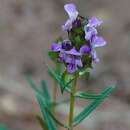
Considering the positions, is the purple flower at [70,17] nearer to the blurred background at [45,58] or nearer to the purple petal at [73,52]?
the purple petal at [73,52]

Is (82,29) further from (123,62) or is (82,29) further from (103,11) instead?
(103,11)

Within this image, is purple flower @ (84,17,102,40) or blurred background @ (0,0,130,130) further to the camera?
blurred background @ (0,0,130,130)

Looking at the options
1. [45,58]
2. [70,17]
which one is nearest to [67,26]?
[70,17]

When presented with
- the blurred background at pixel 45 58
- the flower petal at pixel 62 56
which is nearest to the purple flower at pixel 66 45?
the flower petal at pixel 62 56

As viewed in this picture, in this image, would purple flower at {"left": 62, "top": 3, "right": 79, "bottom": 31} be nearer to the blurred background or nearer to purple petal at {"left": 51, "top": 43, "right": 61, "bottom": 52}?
purple petal at {"left": 51, "top": 43, "right": 61, "bottom": 52}

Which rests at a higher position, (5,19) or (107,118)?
(5,19)

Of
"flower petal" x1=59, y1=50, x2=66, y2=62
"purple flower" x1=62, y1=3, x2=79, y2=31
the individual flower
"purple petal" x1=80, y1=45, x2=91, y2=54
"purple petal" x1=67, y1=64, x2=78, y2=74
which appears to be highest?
"purple flower" x1=62, y1=3, x2=79, y2=31

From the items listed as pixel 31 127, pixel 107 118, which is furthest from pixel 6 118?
pixel 107 118

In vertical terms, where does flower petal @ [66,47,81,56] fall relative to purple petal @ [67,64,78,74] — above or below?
above

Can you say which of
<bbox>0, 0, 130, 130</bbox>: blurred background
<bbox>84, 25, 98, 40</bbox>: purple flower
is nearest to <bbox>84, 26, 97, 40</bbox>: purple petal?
<bbox>84, 25, 98, 40</bbox>: purple flower
